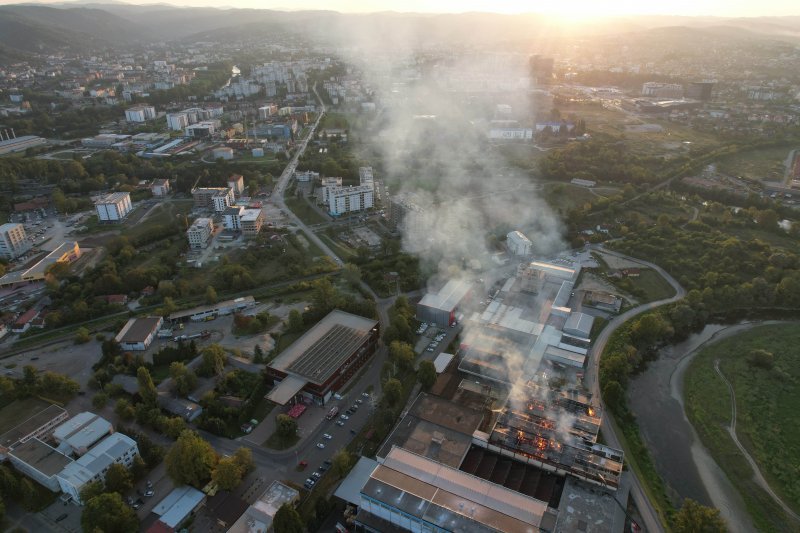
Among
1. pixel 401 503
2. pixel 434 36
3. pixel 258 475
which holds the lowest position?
pixel 258 475

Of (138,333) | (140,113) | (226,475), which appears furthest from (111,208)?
(140,113)

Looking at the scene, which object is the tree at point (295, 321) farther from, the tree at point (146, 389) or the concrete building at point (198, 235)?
the concrete building at point (198, 235)

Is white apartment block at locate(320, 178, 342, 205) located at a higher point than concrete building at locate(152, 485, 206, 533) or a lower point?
higher

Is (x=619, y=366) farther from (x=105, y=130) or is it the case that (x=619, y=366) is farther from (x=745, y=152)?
(x=105, y=130)

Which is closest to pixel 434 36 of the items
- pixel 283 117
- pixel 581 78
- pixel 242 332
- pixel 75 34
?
pixel 581 78

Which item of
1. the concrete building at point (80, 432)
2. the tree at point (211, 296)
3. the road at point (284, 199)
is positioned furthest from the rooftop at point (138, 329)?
the road at point (284, 199)

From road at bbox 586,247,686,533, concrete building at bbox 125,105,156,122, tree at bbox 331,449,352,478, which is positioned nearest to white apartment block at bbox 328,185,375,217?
road at bbox 586,247,686,533

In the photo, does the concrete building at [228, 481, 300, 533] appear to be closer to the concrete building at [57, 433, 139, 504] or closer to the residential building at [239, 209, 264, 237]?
the concrete building at [57, 433, 139, 504]
